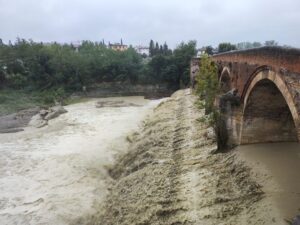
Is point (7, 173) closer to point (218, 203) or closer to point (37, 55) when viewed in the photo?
point (218, 203)

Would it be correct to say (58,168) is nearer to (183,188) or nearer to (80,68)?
(183,188)

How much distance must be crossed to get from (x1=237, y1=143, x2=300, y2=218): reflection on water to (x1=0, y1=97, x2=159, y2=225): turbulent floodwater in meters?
6.01

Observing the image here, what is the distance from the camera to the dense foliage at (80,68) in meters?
46.4

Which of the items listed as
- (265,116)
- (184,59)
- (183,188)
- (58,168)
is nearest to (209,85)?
(265,116)

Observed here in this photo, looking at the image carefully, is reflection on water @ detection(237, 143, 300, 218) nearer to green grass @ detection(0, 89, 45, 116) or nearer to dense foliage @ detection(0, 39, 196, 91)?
green grass @ detection(0, 89, 45, 116)

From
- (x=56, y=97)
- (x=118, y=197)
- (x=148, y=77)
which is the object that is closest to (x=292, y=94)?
(x=118, y=197)

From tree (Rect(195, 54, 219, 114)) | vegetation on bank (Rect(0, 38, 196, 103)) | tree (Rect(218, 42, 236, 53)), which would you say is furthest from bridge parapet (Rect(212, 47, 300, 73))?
tree (Rect(218, 42, 236, 53))

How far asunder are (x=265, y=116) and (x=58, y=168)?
384 inches

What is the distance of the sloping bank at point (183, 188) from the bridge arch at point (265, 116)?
1826 mm

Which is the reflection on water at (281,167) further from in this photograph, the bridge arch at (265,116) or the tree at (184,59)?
the tree at (184,59)

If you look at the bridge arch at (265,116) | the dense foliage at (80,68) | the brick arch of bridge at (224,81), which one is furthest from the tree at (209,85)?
the dense foliage at (80,68)

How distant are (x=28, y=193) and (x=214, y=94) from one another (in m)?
9.66

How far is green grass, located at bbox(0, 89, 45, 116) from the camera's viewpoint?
34.9 m

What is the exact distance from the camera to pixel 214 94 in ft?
54.3
